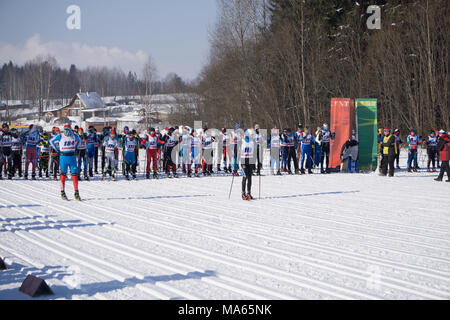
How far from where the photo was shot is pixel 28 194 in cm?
1266

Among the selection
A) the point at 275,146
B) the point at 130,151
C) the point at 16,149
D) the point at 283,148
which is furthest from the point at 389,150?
the point at 16,149

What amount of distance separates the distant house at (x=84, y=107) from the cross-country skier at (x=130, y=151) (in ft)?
219

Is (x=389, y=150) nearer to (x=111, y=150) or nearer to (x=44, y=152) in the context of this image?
(x=111, y=150)

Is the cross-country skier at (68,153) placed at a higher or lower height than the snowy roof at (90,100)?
lower

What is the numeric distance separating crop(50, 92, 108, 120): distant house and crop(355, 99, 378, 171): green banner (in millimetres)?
68471

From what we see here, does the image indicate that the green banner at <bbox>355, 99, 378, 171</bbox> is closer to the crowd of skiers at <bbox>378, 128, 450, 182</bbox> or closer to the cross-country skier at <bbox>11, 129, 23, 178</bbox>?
the crowd of skiers at <bbox>378, 128, 450, 182</bbox>

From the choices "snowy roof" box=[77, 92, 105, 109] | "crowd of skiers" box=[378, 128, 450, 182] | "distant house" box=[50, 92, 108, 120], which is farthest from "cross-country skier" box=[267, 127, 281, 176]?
"snowy roof" box=[77, 92, 105, 109]

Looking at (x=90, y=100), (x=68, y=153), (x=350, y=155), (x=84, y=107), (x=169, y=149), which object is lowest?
(x=350, y=155)

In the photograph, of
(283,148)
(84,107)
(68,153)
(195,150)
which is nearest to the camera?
(68,153)

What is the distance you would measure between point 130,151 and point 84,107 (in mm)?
73421

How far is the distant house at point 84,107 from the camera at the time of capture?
82875mm

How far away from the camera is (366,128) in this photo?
1934 cm

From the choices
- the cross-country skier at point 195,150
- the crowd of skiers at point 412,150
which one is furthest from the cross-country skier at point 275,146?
the crowd of skiers at point 412,150

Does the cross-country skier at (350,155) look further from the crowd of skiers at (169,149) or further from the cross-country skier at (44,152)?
the cross-country skier at (44,152)
